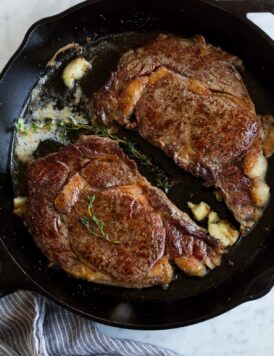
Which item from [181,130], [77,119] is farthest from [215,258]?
[77,119]

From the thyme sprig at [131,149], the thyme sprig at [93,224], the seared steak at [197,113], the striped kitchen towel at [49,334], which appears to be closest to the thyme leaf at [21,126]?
the thyme sprig at [131,149]

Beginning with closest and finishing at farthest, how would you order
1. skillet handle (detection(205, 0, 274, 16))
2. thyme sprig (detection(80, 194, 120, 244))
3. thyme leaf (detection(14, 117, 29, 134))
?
1. thyme sprig (detection(80, 194, 120, 244))
2. skillet handle (detection(205, 0, 274, 16))
3. thyme leaf (detection(14, 117, 29, 134))

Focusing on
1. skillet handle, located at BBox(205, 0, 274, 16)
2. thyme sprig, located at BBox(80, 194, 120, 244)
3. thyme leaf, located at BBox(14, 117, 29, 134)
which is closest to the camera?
thyme sprig, located at BBox(80, 194, 120, 244)

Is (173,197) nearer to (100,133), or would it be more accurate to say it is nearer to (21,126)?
(100,133)

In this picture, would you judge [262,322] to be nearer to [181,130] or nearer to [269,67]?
[181,130]

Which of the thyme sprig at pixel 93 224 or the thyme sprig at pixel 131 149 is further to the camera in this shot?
the thyme sprig at pixel 131 149

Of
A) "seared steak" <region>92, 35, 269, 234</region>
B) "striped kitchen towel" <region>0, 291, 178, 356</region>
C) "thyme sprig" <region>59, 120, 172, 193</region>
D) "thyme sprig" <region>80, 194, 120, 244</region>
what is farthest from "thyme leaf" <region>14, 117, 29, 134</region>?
"striped kitchen towel" <region>0, 291, 178, 356</region>

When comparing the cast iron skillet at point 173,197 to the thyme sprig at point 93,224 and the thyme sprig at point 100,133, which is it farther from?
the thyme sprig at point 93,224

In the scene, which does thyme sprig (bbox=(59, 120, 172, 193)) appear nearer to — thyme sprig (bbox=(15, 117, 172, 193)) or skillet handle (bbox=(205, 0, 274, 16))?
A: thyme sprig (bbox=(15, 117, 172, 193))
